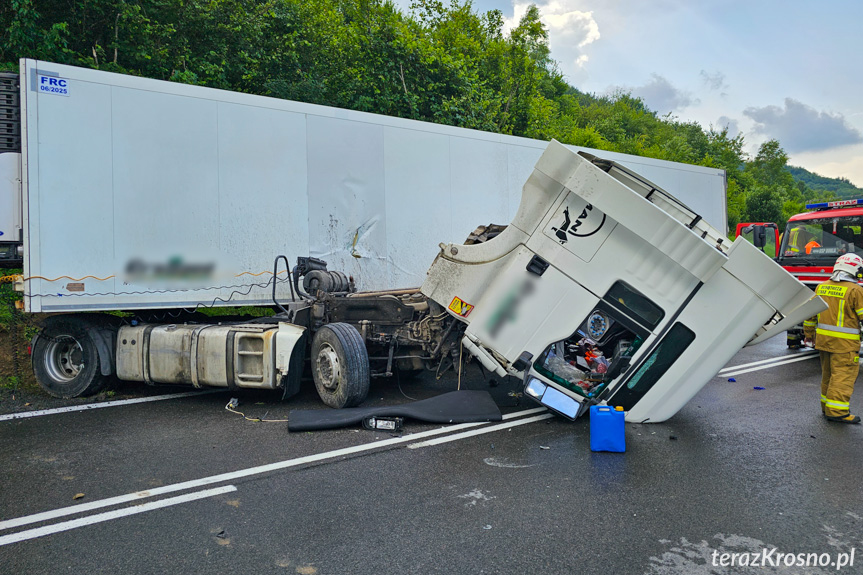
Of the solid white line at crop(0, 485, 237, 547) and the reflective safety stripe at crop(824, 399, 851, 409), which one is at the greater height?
the reflective safety stripe at crop(824, 399, 851, 409)

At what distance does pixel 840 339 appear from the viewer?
575 centimetres

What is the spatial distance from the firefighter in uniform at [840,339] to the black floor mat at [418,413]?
3090 millimetres

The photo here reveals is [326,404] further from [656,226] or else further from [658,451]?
[656,226]

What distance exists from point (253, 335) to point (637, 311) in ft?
12.1

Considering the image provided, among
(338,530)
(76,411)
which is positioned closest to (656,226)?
(338,530)

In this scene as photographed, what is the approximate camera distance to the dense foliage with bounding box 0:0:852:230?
11.6 metres

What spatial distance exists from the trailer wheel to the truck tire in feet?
7.95

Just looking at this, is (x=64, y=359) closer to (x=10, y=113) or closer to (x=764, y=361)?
(x=10, y=113)

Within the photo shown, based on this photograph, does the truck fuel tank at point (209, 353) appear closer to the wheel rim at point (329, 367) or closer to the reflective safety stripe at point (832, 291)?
the wheel rim at point (329, 367)

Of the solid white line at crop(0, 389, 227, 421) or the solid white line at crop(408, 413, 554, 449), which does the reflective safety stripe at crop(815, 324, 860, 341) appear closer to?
the solid white line at crop(408, 413, 554, 449)

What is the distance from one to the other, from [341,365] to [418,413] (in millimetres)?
901

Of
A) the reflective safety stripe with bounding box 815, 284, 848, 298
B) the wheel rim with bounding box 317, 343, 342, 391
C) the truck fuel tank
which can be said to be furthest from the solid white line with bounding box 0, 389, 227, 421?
the reflective safety stripe with bounding box 815, 284, 848, 298

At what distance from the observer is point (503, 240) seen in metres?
5.45

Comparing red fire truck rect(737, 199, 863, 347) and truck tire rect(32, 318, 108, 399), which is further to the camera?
red fire truck rect(737, 199, 863, 347)
